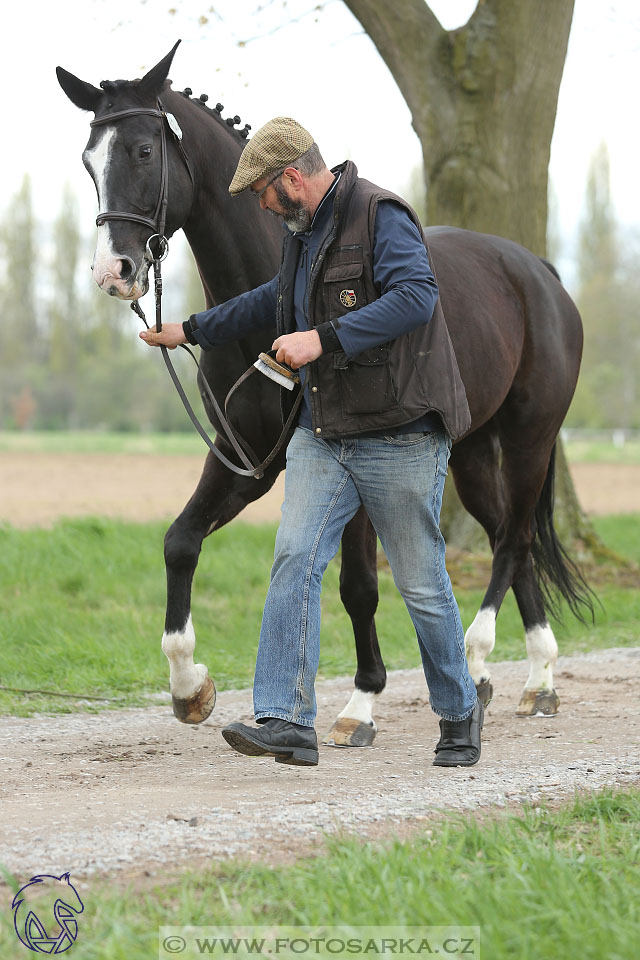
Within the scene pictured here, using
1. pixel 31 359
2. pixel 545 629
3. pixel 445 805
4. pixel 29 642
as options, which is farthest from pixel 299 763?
pixel 31 359

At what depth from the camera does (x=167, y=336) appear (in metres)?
4.32

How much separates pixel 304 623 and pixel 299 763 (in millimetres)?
470

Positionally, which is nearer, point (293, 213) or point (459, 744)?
point (293, 213)

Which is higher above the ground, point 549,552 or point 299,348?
point 299,348


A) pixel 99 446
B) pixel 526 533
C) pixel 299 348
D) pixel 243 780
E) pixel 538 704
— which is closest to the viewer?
pixel 299 348

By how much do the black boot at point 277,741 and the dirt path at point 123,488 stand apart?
7.59 meters

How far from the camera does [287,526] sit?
381 centimetres

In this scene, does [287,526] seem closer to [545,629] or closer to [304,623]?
[304,623]

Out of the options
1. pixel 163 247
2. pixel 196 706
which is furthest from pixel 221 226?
pixel 196 706

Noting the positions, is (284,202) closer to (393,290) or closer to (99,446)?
(393,290)

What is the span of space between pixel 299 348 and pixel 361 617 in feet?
5.70

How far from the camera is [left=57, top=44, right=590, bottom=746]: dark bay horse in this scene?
4344 mm

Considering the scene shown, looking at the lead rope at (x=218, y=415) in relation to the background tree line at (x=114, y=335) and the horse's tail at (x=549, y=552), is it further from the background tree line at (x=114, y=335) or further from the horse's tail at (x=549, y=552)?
the background tree line at (x=114, y=335)

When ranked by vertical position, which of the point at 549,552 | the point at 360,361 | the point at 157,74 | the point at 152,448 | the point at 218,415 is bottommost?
the point at 152,448
